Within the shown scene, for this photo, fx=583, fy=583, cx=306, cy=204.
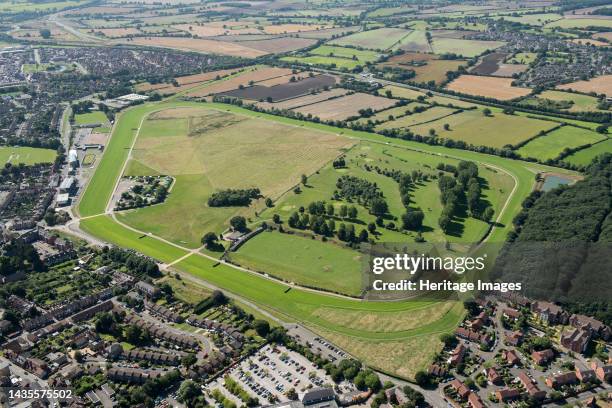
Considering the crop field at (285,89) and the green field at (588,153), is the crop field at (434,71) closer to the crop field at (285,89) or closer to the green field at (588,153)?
the crop field at (285,89)

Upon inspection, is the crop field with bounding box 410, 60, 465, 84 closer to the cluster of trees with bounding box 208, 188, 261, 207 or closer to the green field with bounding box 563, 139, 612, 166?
the green field with bounding box 563, 139, 612, 166

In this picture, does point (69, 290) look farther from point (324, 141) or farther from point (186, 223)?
point (324, 141)

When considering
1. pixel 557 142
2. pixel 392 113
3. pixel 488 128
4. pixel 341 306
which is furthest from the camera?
pixel 392 113

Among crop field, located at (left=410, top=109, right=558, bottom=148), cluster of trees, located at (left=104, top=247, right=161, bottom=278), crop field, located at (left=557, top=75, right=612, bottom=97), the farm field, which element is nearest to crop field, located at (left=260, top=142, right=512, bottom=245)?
crop field, located at (left=410, top=109, right=558, bottom=148)

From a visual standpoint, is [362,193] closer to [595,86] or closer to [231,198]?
[231,198]

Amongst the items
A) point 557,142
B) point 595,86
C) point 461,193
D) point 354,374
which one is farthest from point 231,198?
point 595,86

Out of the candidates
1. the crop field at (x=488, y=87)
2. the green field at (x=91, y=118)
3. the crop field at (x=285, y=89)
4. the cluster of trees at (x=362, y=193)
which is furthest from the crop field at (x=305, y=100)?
the cluster of trees at (x=362, y=193)
